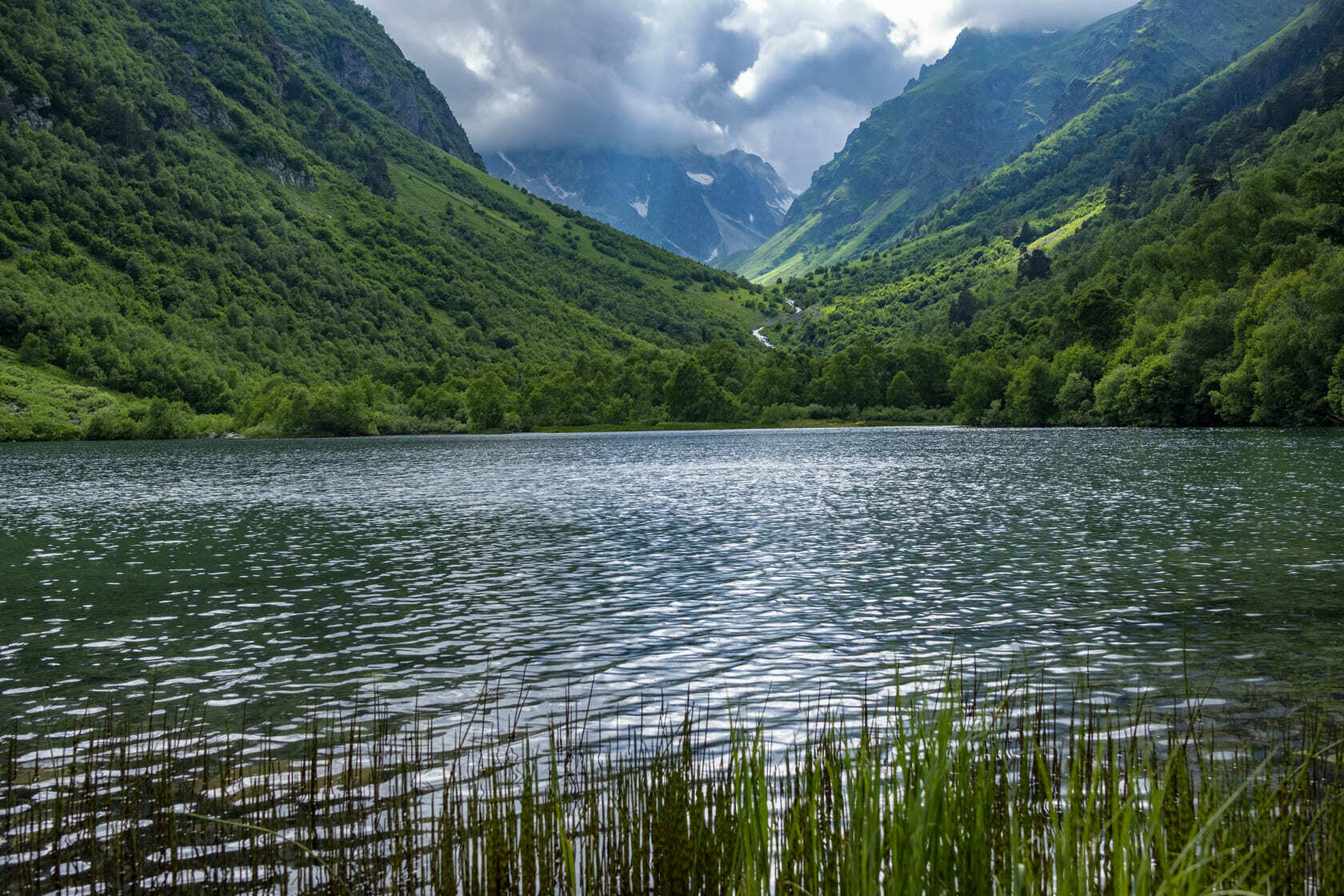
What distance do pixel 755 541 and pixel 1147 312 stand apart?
12887 cm

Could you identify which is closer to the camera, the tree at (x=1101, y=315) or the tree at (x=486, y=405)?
the tree at (x=1101, y=315)

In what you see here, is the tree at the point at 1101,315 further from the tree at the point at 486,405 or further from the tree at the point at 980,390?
the tree at the point at 486,405

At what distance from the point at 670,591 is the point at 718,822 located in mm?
18801

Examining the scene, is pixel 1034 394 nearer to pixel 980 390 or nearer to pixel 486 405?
pixel 980 390

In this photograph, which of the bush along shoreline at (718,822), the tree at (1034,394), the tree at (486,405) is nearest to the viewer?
the bush along shoreline at (718,822)

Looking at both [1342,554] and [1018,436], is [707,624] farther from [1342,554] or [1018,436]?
[1018,436]

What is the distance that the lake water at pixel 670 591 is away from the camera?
17016 millimetres

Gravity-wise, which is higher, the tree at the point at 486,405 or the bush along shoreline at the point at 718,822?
the tree at the point at 486,405

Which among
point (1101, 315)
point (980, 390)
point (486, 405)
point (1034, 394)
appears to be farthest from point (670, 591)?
point (486, 405)

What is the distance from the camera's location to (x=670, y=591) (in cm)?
2670

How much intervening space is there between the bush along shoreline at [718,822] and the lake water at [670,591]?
7.41 feet

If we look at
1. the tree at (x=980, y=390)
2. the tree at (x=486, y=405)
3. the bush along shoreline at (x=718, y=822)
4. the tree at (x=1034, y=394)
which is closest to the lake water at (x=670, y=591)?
the bush along shoreline at (x=718, y=822)

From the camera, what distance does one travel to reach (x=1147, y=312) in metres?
140

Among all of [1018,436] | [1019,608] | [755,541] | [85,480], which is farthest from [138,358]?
[1019,608]
